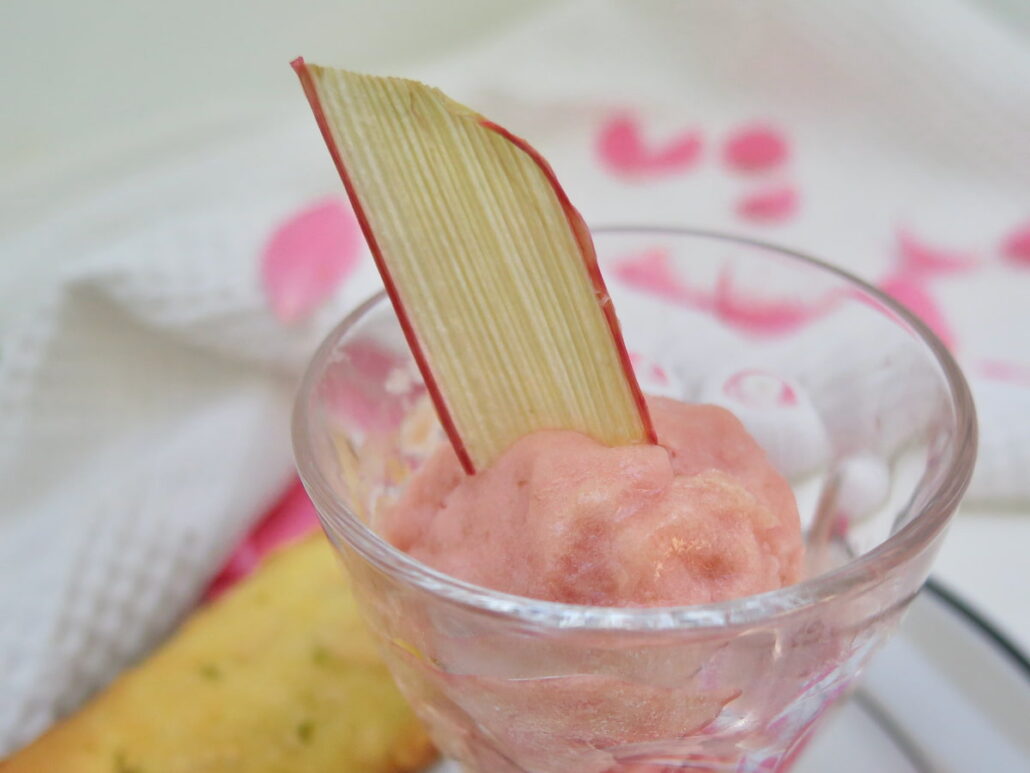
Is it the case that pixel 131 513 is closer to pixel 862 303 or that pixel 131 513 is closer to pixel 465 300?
pixel 465 300

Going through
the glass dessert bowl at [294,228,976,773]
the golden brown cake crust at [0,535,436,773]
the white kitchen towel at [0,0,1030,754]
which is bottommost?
the golden brown cake crust at [0,535,436,773]

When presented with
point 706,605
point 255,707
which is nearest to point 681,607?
point 706,605

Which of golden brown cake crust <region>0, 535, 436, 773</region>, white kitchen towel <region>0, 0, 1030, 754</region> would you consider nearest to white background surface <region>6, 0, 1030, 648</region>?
white kitchen towel <region>0, 0, 1030, 754</region>

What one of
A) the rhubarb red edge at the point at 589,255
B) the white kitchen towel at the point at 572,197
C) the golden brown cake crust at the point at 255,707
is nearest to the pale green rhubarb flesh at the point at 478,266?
the rhubarb red edge at the point at 589,255

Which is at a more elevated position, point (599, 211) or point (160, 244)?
point (160, 244)

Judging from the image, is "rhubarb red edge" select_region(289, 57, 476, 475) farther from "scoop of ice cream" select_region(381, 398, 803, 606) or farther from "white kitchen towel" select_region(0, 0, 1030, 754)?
"white kitchen towel" select_region(0, 0, 1030, 754)

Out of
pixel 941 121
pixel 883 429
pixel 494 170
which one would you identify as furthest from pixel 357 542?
pixel 941 121

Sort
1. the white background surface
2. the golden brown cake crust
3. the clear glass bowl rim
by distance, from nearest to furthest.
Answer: the clear glass bowl rim → the golden brown cake crust → the white background surface
